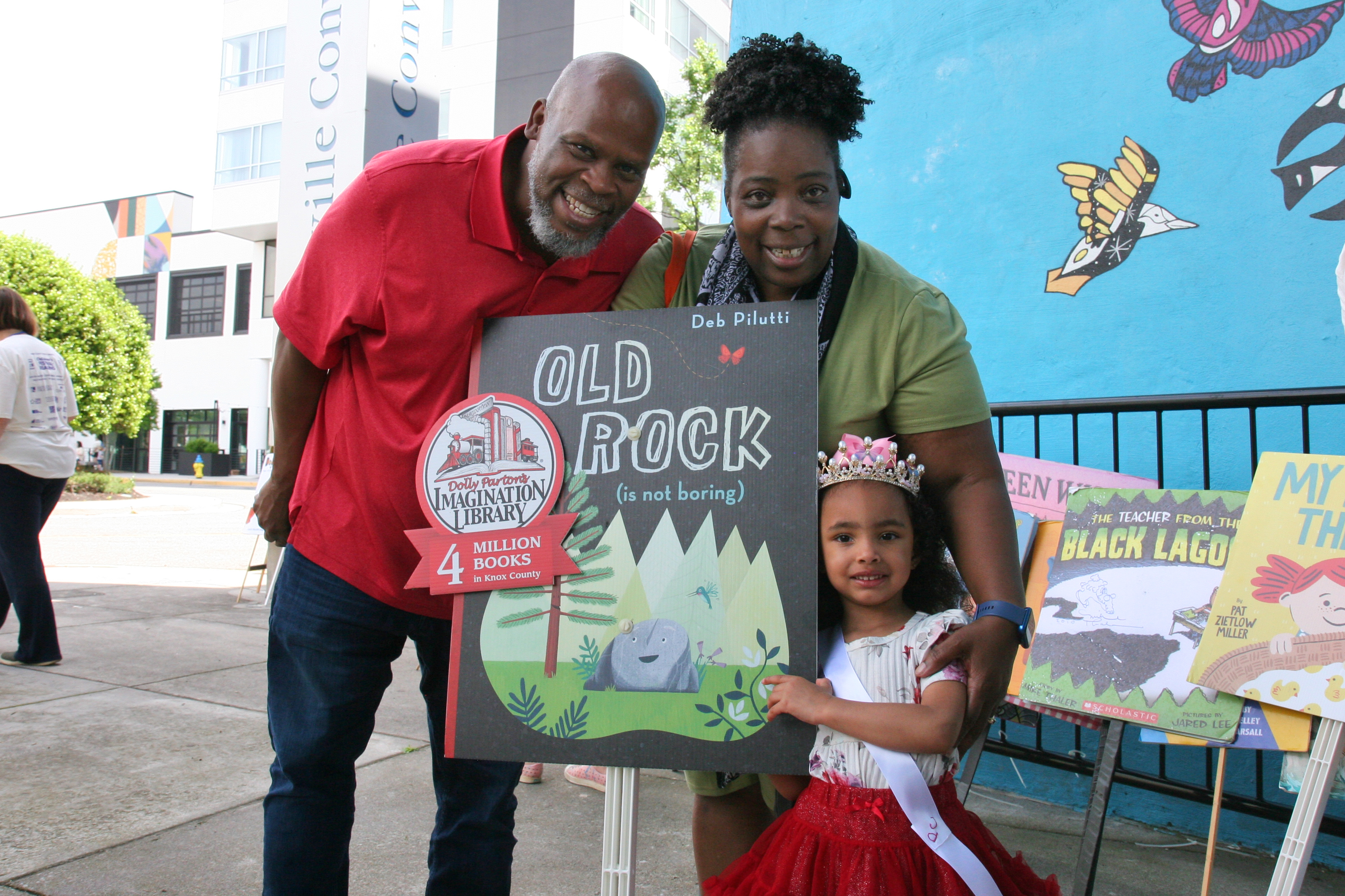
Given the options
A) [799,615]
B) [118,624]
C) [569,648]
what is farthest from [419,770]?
[118,624]

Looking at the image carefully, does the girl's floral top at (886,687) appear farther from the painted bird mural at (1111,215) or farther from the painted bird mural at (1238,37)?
the painted bird mural at (1238,37)

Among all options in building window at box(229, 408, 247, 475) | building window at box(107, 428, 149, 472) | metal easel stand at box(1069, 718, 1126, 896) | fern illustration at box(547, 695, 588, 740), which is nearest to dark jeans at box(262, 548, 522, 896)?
fern illustration at box(547, 695, 588, 740)

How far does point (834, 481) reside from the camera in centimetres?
156

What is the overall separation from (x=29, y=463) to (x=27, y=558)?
20.3 inches

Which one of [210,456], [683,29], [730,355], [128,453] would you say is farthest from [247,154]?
[730,355]

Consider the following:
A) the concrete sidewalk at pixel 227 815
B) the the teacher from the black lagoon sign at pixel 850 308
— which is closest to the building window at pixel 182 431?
the concrete sidewalk at pixel 227 815

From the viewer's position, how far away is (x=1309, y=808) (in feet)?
6.23

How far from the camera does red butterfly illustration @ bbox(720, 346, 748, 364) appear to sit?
1.54 meters

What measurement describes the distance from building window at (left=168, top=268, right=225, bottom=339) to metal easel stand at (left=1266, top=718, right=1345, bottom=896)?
38.5 metres

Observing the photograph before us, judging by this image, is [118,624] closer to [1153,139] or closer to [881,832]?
[881,832]

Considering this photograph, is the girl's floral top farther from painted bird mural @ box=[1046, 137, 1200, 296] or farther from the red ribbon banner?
painted bird mural @ box=[1046, 137, 1200, 296]

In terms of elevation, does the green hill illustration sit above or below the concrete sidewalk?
above

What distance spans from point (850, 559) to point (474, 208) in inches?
43.4

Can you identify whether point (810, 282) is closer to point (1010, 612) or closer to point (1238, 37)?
point (1010, 612)
